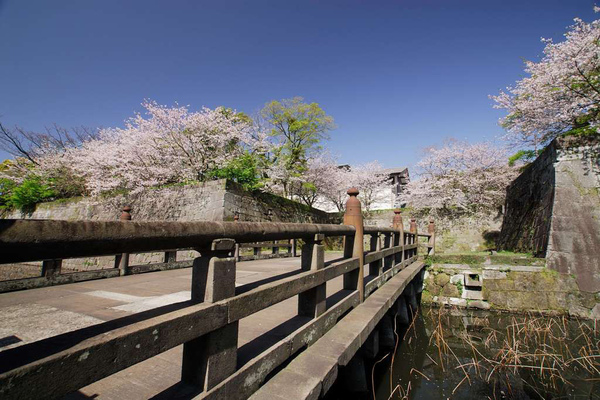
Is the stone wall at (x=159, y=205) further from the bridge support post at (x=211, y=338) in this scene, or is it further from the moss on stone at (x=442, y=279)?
the bridge support post at (x=211, y=338)

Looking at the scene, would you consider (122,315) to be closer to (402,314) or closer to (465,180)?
(402,314)

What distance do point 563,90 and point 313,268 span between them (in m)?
11.9

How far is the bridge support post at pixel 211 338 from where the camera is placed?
1444mm

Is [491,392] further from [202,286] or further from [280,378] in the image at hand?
[202,286]

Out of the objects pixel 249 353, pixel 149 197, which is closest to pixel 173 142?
pixel 149 197

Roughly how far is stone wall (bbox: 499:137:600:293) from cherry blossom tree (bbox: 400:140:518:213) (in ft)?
33.9

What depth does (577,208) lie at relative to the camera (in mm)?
8117

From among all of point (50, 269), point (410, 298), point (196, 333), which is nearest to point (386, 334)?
point (410, 298)

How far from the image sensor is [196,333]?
4.38 ft

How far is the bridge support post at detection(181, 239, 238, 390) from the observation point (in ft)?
4.74

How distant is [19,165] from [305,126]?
20.1 meters

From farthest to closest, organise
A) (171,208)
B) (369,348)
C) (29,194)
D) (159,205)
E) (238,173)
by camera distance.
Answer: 1. (29,194)
2. (238,173)
3. (159,205)
4. (171,208)
5. (369,348)

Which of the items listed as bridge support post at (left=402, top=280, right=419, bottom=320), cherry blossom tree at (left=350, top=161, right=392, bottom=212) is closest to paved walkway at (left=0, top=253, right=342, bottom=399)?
bridge support post at (left=402, top=280, right=419, bottom=320)

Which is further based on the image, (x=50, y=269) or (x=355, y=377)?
(x=50, y=269)
